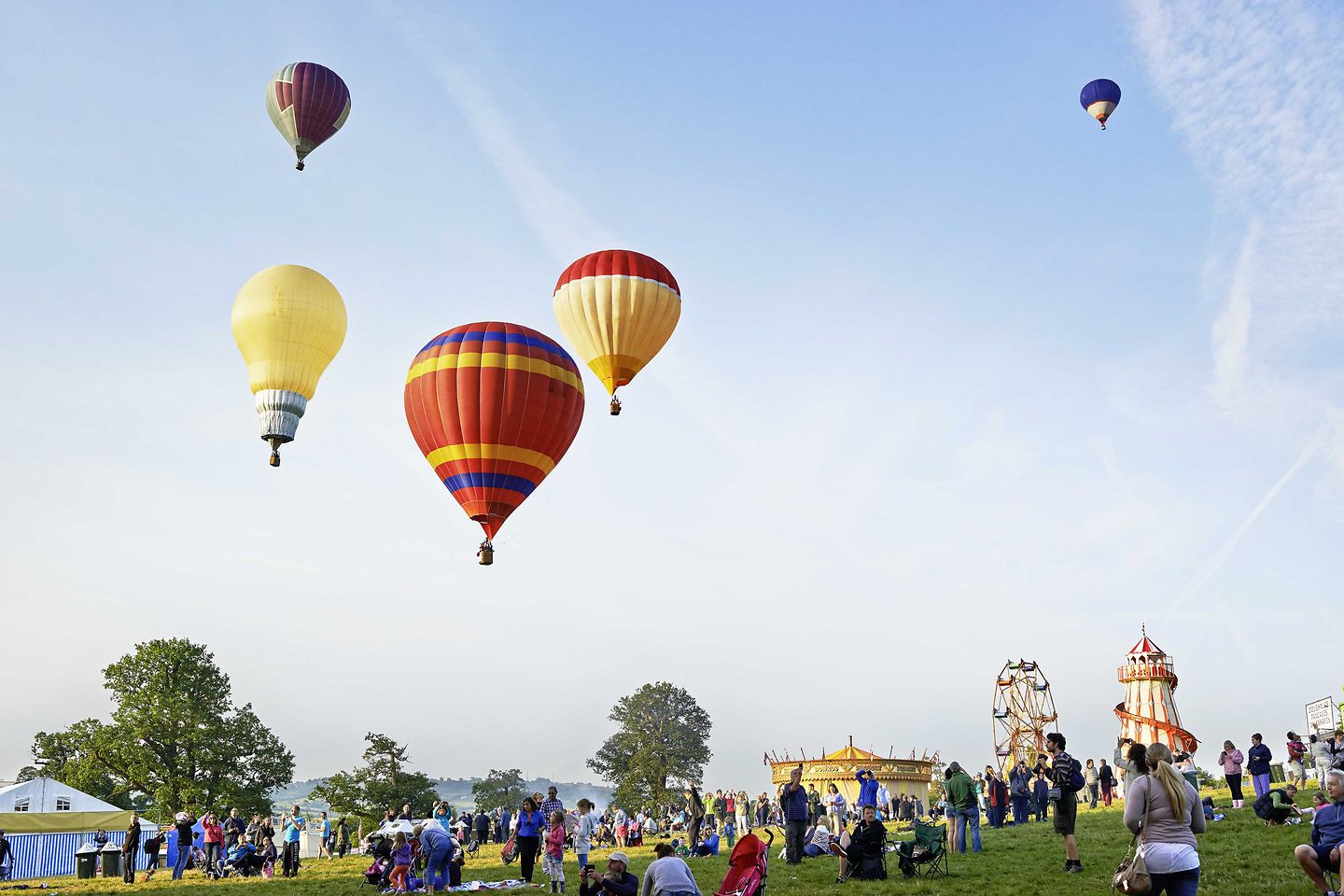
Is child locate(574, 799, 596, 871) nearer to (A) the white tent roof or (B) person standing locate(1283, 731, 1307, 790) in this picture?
(B) person standing locate(1283, 731, 1307, 790)

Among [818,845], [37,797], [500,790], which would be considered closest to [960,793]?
[818,845]

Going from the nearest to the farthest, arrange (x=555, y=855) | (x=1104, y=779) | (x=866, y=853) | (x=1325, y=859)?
(x=1325, y=859)
(x=866, y=853)
(x=555, y=855)
(x=1104, y=779)

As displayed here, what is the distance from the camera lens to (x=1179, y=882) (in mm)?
8781

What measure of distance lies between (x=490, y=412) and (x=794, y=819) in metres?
14.9

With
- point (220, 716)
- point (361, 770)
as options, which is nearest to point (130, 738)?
point (220, 716)

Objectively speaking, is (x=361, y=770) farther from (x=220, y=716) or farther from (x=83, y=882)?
(x=83, y=882)

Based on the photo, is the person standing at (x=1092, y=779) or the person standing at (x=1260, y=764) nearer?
the person standing at (x=1260, y=764)

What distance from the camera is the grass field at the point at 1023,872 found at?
51.3ft

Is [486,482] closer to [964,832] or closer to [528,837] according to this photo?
[528,837]

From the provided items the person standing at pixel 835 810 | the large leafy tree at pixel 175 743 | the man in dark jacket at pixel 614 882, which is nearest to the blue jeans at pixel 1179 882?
the man in dark jacket at pixel 614 882

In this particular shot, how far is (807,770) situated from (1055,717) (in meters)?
13.3

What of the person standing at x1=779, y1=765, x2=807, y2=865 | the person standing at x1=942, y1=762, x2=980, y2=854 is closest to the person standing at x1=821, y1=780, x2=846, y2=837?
the person standing at x1=779, y1=765, x2=807, y2=865

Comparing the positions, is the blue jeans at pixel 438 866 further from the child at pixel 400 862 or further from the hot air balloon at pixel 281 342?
the hot air balloon at pixel 281 342

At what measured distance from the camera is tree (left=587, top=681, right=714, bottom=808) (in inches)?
3671
